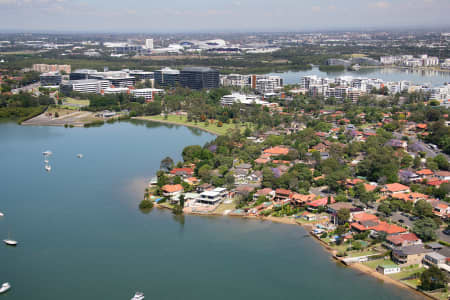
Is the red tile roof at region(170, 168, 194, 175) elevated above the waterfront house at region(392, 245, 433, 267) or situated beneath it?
elevated above

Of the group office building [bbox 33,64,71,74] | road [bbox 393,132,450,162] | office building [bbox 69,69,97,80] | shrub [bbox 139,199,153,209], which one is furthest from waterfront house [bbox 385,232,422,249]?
office building [bbox 33,64,71,74]

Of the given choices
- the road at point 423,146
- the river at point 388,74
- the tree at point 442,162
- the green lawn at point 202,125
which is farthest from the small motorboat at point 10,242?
the river at point 388,74

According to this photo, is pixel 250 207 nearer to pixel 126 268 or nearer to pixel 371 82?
pixel 126 268

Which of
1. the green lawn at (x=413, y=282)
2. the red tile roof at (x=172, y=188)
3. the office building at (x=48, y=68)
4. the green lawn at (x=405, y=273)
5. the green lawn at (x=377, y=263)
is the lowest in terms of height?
the green lawn at (x=413, y=282)

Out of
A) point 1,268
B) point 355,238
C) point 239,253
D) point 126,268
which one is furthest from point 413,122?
point 1,268

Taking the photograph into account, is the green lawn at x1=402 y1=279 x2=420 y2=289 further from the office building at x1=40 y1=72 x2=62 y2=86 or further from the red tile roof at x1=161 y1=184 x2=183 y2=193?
the office building at x1=40 y1=72 x2=62 y2=86

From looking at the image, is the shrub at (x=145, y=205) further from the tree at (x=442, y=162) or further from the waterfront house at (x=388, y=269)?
the tree at (x=442, y=162)
